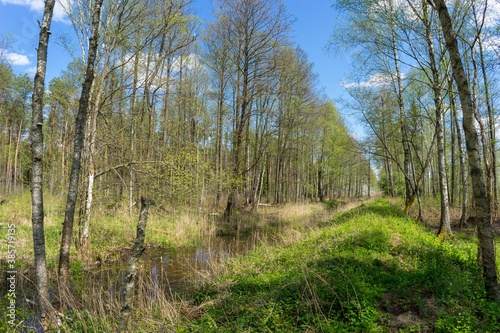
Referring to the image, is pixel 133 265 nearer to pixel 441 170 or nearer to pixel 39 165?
pixel 39 165

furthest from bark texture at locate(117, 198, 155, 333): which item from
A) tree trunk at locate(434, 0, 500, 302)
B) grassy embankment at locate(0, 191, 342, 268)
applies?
tree trunk at locate(434, 0, 500, 302)

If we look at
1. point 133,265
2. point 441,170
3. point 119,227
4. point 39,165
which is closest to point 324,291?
point 133,265

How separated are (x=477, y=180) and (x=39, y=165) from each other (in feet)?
20.6

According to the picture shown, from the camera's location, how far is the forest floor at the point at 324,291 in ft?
11.0

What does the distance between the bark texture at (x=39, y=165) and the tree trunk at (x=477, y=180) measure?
5879 mm

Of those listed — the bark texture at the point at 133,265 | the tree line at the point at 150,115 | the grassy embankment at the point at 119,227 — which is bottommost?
the grassy embankment at the point at 119,227

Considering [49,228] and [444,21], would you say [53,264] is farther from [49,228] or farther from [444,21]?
[444,21]

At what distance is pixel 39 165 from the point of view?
3.60 metres

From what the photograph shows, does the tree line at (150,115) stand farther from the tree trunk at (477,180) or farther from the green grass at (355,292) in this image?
the tree trunk at (477,180)

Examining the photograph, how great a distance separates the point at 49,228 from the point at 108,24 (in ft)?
24.3

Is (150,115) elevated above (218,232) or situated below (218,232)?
above

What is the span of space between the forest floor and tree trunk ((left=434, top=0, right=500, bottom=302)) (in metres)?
0.33

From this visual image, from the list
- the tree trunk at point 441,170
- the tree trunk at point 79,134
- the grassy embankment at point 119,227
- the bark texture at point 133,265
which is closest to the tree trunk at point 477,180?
the tree trunk at point 441,170

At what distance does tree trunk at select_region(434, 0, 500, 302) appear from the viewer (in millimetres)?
3553
